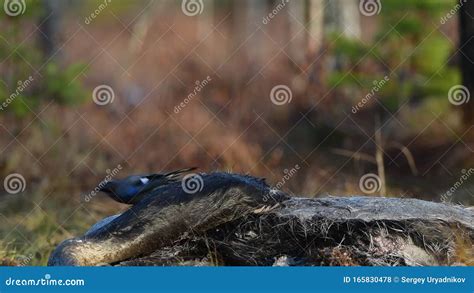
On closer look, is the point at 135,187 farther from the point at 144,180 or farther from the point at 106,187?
the point at 106,187

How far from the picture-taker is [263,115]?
13.6 metres

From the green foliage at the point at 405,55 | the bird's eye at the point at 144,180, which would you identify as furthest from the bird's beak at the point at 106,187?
the green foliage at the point at 405,55

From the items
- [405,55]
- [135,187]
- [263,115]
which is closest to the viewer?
[135,187]

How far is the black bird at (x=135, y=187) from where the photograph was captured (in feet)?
19.0

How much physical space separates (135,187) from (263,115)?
7.87 meters

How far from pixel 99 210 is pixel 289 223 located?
3691 millimetres

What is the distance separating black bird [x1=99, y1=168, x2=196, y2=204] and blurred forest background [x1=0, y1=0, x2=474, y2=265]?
68.9 inches

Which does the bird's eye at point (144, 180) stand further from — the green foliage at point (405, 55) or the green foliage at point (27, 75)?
the green foliage at point (405, 55)

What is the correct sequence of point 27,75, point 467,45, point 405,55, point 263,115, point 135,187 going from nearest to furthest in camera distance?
point 135,187 < point 467,45 < point 27,75 < point 405,55 < point 263,115

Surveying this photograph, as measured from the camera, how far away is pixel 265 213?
18.5 ft

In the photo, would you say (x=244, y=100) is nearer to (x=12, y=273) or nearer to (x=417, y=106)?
(x=417, y=106)

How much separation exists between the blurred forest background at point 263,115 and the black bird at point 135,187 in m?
1.75

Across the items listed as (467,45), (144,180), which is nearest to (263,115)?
(467,45)

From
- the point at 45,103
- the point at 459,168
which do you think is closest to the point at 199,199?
the point at 459,168
